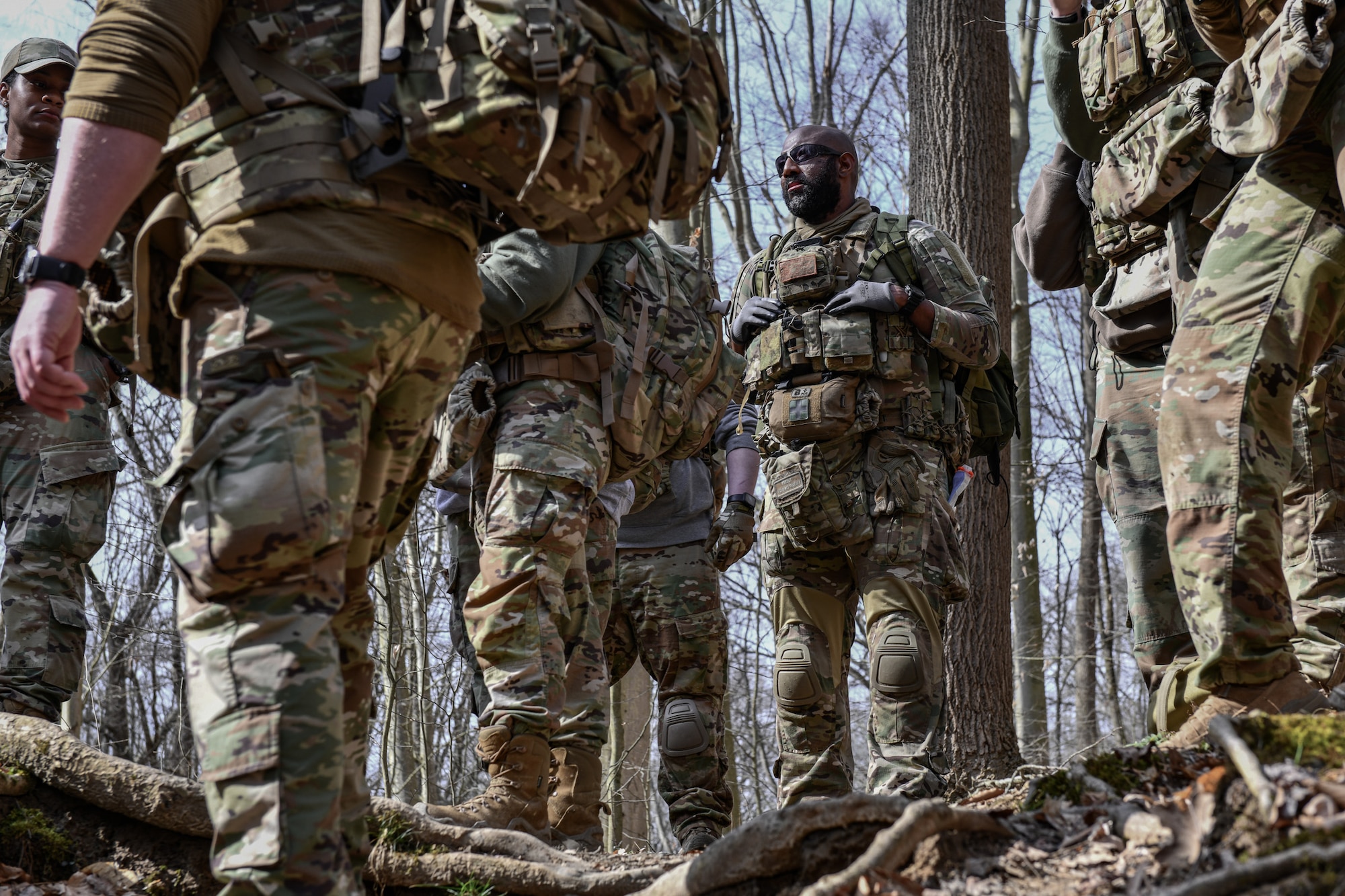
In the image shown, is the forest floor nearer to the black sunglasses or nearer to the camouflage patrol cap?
the camouflage patrol cap

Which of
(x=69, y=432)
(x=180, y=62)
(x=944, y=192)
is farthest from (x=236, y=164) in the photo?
Answer: (x=944, y=192)

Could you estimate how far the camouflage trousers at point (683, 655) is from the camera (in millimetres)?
5742

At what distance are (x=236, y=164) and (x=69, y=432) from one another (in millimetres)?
3054

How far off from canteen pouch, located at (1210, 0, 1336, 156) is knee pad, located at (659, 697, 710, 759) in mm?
3579

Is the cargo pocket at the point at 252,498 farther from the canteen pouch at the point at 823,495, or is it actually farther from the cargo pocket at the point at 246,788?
the canteen pouch at the point at 823,495

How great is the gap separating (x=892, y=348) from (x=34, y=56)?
12.8 feet

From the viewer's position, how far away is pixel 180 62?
2314 mm

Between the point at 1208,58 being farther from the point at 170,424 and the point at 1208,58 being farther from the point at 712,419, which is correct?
the point at 170,424

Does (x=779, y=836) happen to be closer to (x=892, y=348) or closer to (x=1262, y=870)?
(x=1262, y=870)

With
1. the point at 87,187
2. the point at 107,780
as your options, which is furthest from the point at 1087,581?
the point at 87,187

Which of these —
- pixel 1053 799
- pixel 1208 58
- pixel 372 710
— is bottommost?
pixel 1053 799

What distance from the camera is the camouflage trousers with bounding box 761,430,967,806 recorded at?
5059mm

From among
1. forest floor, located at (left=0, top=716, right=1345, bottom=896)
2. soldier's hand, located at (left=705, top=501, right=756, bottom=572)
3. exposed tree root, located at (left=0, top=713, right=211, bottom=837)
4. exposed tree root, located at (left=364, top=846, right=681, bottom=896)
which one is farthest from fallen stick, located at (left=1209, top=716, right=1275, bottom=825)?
soldier's hand, located at (left=705, top=501, right=756, bottom=572)

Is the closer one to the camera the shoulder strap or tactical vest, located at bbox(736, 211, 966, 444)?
tactical vest, located at bbox(736, 211, 966, 444)
